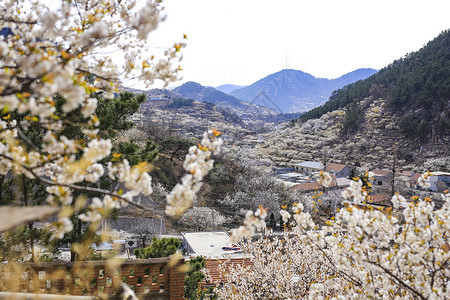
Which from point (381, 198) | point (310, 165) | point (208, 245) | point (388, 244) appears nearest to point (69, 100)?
point (388, 244)

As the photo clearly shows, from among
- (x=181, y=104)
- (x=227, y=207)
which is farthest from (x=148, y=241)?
(x=181, y=104)

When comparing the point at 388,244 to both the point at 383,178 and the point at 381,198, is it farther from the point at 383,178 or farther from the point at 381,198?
the point at 383,178

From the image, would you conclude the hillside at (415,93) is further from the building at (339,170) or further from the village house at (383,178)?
the building at (339,170)

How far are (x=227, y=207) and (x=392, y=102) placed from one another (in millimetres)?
49092

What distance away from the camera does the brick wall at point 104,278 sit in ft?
16.7

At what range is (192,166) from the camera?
2.77 metres

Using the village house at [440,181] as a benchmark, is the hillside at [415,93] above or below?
above

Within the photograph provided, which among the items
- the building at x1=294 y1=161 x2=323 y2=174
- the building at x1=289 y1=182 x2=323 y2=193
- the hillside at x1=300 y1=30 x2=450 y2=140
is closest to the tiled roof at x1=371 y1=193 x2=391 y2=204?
the building at x1=289 y1=182 x2=323 y2=193

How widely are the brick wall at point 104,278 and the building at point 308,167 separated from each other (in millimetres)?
46194

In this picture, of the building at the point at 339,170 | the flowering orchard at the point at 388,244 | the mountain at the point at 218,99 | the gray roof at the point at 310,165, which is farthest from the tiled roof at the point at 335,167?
the mountain at the point at 218,99

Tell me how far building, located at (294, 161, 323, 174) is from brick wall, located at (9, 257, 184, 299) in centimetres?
4619

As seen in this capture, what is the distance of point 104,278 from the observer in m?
5.34

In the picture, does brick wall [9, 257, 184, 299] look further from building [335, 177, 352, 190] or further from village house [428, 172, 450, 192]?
village house [428, 172, 450, 192]

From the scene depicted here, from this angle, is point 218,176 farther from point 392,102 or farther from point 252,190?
point 392,102
